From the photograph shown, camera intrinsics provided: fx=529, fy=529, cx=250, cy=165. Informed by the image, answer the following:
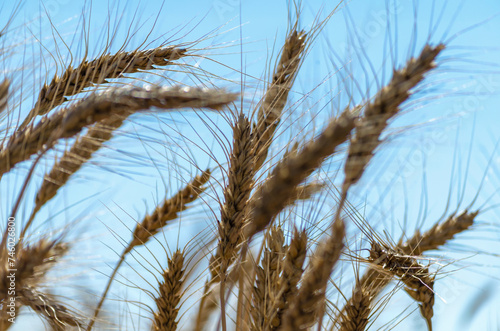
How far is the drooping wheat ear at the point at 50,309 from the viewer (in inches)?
72.1

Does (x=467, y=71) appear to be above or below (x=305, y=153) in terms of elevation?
above

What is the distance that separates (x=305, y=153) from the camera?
1394mm

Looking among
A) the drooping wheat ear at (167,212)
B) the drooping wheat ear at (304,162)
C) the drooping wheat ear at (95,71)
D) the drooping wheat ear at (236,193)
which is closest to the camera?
the drooping wheat ear at (304,162)

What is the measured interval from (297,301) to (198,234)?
0.87 meters

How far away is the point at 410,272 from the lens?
2.03 meters

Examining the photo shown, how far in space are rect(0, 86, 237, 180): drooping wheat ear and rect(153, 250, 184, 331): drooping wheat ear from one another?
1.98 ft

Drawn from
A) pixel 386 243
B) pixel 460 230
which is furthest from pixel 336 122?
pixel 460 230

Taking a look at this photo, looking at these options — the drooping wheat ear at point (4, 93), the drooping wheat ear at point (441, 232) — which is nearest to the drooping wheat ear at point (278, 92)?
the drooping wheat ear at point (441, 232)

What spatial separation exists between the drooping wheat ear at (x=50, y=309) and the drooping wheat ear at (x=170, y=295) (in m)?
0.28

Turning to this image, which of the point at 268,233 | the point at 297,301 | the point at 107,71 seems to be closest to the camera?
the point at 297,301

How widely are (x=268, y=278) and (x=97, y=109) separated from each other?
737 millimetres

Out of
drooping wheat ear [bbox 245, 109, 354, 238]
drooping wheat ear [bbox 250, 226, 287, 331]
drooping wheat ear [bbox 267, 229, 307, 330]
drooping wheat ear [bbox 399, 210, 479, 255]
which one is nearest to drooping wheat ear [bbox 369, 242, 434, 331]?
drooping wheat ear [bbox 399, 210, 479, 255]

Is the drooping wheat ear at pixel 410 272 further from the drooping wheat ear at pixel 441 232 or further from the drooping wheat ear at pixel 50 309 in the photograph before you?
the drooping wheat ear at pixel 50 309

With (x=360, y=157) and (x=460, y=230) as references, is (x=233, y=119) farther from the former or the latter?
(x=460, y=230)
